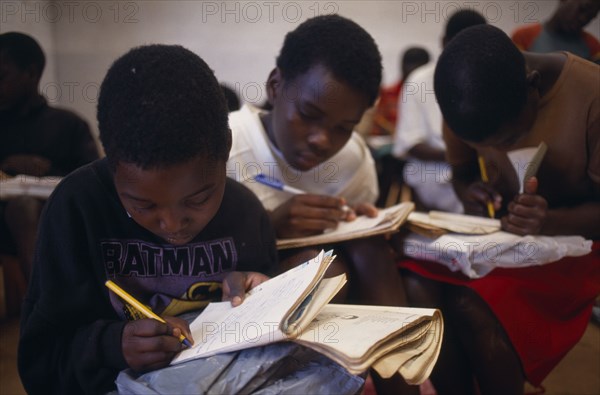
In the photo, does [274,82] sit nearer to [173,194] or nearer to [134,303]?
[173,194]

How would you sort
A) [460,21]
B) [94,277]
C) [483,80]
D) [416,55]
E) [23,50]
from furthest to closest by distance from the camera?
1. [416,55]
2. [460,21]
3. [23,50]
4. [483,80]
5. [94,277]

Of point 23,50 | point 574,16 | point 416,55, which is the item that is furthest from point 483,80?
point 416,55

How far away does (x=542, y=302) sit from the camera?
1.14 metres

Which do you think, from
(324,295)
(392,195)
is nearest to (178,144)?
(324,295)

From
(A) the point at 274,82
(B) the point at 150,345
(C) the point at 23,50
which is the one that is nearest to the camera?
(B) the point at 150,345

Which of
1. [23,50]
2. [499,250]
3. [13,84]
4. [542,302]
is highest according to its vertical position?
[23,50]

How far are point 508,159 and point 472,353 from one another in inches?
18.1

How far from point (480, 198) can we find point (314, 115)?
19.3 inches

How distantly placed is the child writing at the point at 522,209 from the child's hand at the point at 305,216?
0.77 ft

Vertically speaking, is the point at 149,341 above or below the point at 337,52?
below

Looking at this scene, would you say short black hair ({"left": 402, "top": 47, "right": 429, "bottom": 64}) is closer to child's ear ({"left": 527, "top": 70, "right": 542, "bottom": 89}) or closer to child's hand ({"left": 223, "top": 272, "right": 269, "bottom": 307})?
child's ear ({"left": 527, "top": 70, "right": 542, "bottom": 89})

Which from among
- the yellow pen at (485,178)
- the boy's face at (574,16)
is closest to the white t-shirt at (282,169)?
the yellow pen at (485,178)

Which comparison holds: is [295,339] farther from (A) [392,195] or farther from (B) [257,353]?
(A) [392,195]

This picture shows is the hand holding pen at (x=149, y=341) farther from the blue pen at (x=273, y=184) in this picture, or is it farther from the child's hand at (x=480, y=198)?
the child's hand at (x=480, y=198)
